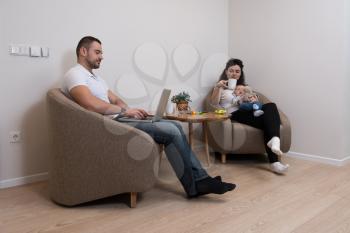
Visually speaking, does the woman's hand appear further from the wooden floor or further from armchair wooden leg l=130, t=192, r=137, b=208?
armchair wooden leg l=130, t=192, r=137, b=208

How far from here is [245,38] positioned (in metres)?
3.68

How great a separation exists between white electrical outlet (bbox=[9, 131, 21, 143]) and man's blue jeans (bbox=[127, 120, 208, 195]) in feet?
→ 3.39

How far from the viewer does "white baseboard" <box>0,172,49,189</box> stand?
2.31 m

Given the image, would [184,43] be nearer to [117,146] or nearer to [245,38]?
[245,38]

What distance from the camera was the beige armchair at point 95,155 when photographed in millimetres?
1843

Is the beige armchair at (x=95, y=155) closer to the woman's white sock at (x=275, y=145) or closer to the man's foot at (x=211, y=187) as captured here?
the man's foot at (x=211, y=187)

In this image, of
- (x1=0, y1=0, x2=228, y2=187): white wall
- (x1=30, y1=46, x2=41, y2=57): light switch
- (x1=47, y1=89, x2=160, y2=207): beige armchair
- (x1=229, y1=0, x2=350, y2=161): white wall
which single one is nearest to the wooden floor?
(x1=47, y1=89, x2=160, y2=207): beige armchair

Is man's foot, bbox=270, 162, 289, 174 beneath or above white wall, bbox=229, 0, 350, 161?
beneath

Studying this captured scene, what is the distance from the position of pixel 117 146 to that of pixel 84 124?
237mm

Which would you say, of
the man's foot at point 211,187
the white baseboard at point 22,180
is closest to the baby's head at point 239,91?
the man's foot at point 211,187

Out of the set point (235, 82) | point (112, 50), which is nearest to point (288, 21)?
point (235, 82)

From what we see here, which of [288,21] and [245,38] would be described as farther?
[245,38]

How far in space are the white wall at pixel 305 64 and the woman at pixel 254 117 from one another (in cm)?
44

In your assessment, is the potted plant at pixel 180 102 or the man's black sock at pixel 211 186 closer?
the man's black sock at pixel 211 186
